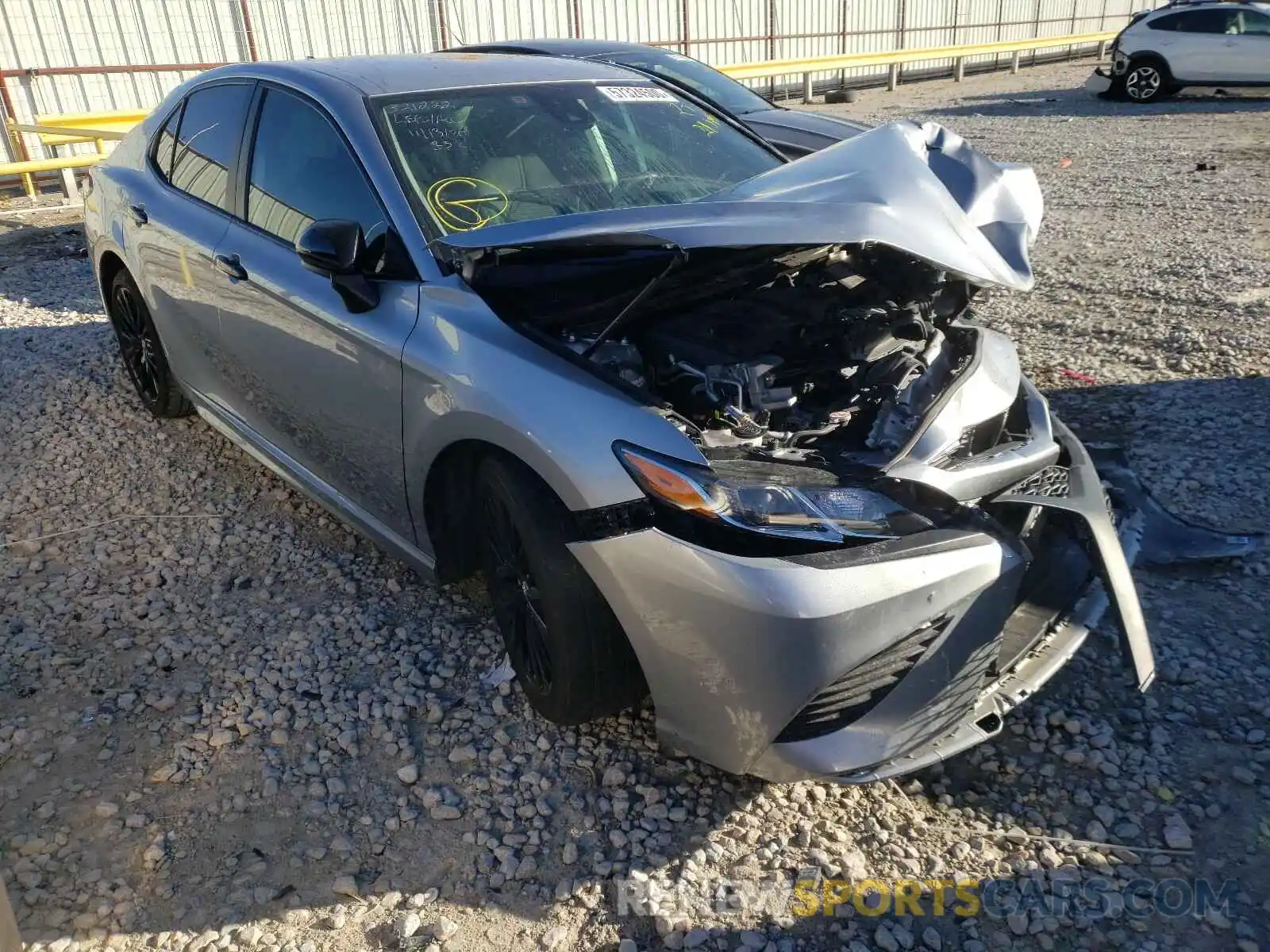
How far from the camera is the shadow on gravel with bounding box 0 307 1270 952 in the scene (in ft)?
7.65

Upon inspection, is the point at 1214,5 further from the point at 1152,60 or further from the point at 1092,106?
the point at 1092,106

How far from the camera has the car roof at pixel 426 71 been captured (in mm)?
3400

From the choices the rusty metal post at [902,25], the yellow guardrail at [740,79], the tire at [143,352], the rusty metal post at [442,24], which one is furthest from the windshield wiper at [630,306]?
the rusty metal post at [902,25]

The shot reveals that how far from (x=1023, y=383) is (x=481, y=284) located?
69.7 inches

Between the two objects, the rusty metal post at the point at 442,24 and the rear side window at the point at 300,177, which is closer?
the rear side window at the point at 300,177

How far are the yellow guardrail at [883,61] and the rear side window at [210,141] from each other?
1284 centimetres

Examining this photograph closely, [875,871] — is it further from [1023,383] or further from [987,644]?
[1023,383]

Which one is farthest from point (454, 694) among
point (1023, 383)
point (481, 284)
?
point (1023, 383)

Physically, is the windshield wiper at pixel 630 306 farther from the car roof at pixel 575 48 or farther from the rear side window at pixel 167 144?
the car roof at pixel 575 48

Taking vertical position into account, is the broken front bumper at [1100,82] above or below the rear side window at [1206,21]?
below

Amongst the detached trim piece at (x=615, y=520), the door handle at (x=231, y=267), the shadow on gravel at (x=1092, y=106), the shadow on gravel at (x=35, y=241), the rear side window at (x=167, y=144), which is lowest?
the shadow on gravel at (x=1092, y=106)

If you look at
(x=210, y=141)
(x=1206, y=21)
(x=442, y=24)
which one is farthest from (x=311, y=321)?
(x=1206, y=21)

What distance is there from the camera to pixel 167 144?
14.3 feet

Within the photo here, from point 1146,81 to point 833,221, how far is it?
17.8m
